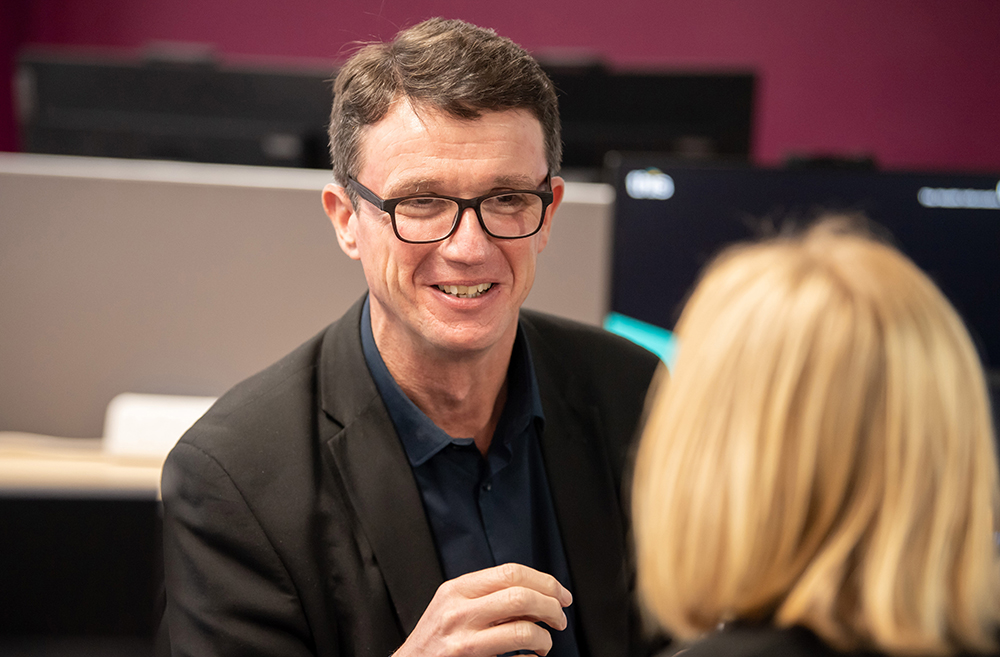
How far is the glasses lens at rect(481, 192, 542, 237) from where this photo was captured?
1113 mm

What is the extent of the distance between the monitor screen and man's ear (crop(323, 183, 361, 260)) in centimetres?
78

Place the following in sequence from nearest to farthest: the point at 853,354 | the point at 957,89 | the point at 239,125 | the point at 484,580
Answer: the point at 853,354, the point at 484,580, the point at 239,125, the point at 957,89

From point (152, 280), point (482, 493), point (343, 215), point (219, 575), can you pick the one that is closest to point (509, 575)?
point (482, 493)

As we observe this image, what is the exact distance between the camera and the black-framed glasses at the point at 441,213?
1093 millimetres

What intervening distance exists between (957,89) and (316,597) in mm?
4718

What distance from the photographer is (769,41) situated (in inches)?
184

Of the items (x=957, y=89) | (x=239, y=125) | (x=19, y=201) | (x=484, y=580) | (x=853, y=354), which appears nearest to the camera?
(x=853, y=354)

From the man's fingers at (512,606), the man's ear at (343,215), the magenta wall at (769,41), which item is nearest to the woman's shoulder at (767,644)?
the man's fingers at (512,606)

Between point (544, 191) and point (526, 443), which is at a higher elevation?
point (544, 191)

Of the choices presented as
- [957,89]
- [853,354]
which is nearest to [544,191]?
[853,354]

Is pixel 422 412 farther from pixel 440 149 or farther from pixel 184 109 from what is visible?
pixel 184 109

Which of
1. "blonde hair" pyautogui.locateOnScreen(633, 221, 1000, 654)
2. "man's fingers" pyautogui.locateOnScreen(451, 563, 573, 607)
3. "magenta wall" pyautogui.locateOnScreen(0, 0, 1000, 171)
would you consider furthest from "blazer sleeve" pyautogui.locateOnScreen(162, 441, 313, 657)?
"magenta wall" pyautogui.locateOnScreen(0, 0, 1000, 171)

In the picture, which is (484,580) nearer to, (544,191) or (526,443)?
(526,443)

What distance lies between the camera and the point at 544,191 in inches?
45.2
